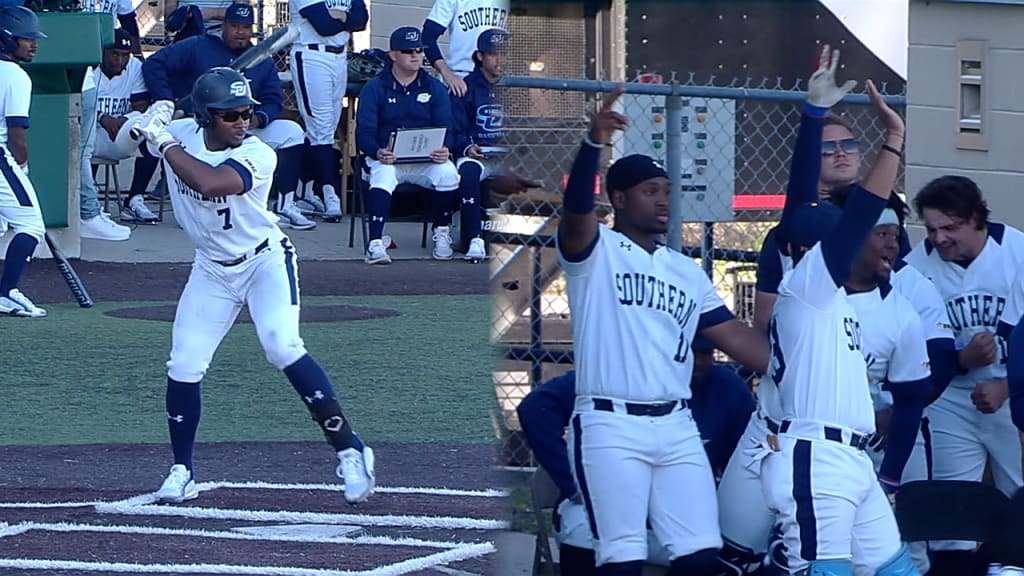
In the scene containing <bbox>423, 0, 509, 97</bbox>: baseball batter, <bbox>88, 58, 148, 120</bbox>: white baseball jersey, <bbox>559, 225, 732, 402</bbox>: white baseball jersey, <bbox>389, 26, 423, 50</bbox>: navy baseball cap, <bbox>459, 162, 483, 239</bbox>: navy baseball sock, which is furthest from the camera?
<bbox>88, 58, 148, 120</bbox>: white baseball jersey

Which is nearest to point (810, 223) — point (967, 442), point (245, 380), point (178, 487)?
point (967, 442)

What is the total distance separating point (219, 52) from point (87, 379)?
15.6ft

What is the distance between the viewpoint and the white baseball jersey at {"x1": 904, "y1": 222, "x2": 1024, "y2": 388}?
516cm

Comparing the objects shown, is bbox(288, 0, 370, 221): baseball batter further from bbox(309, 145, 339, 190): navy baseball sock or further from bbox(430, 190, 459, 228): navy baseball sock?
bbox(430, 190, 459, 228): navy baseball sock

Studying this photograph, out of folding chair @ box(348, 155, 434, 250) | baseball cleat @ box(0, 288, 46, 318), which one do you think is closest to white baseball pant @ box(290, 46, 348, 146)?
folding chair @ box(348, 155, 434, 250)

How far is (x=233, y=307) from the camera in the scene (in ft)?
19.7

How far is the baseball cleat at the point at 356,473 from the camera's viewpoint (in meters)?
5.69

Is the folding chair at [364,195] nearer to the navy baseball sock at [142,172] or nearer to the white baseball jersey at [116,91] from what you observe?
the navy baseball sock at [142,172]

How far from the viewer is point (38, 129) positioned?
11.8 m

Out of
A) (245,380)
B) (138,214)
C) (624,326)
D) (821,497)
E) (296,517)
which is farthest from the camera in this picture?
(138,214)

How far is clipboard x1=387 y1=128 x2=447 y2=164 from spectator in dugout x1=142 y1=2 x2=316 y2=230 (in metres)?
1.11

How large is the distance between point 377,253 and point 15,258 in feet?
10.1

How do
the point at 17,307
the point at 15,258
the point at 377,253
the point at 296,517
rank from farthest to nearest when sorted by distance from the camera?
the point at 377,253
the point at 17,307
the point at 15,258
the point at 296,517

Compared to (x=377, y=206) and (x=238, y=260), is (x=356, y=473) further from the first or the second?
(x=377, y=206)
